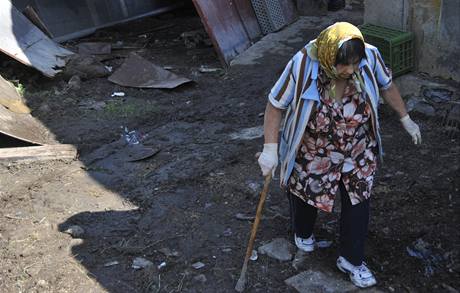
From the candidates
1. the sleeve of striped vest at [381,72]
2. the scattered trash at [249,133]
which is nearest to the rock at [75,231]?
the scattered trash at [249,133]

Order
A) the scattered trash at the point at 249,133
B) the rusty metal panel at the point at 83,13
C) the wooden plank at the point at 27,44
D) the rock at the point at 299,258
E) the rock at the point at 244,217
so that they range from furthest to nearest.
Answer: the rusty metal panel at the point at 83,13 < the wooden plank at the point at 27,44 < the scattered trash at the point at 249,133 < the rock at the point at 244,217 < the rock at the point at 299,258

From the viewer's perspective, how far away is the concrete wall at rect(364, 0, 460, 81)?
16.2 feet

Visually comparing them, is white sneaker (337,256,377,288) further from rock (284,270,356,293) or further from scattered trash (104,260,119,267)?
scattered trash (104,260,119,267)

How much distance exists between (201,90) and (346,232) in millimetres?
4250

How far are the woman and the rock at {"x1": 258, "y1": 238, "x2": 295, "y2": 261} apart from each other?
375mm

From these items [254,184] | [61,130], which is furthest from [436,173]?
[61,130]

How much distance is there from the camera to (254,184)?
459 cm

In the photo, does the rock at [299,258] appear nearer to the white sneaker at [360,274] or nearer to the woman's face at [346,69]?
the white sneaker at [360,274]

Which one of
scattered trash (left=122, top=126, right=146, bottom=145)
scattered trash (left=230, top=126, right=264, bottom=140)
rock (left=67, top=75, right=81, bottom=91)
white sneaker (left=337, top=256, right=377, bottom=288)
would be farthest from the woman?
rock (left=67, top=75, right=81, bottom=91)

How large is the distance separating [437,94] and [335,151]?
2518mm

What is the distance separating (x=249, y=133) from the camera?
5711mm

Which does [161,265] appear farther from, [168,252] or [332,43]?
[332,43]

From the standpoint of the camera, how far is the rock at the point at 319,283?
3.29 meters

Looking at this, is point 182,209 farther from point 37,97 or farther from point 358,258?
point 37,97
